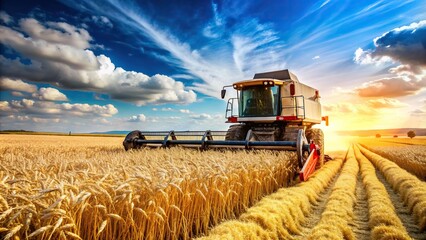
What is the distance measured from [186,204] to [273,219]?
150cm

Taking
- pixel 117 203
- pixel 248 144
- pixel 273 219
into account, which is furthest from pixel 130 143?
pixel 117 203

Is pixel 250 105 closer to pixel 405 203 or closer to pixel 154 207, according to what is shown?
pixel 405 203

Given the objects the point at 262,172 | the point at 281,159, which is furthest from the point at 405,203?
the point at 262,172

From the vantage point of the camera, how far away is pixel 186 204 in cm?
347

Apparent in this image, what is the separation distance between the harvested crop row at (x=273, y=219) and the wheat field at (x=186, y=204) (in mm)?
14

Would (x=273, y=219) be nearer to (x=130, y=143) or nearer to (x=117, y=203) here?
(x=117, y=203)

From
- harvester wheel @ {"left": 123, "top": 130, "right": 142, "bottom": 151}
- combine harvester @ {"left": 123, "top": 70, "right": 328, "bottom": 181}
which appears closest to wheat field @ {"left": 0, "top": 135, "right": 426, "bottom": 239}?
combine harvester @ {"left": 123, "top": 70, "right": 328, "bottom": 181}

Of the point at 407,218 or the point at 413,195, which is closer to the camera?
the point at 407,218

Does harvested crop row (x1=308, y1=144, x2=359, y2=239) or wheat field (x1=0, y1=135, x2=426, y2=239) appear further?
harvested crop row (x1=308, y1=144, x2=359, y2=239)

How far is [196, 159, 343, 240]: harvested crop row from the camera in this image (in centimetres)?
346

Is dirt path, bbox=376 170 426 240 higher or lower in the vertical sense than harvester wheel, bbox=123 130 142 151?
lower

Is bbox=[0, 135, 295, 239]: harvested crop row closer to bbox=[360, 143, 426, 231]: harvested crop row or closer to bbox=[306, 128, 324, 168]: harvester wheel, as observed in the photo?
bbox=[360, 143, 426, 231]: harvested crop row

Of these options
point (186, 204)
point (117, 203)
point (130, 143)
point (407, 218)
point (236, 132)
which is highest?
point (236, 132)

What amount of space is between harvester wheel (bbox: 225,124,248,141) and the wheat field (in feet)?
10.7
